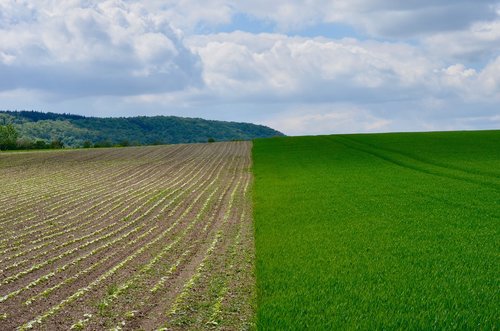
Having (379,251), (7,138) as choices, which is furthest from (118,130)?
(379,251)

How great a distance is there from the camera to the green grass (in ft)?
35.7

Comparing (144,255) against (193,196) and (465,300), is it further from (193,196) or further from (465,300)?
(193,196)

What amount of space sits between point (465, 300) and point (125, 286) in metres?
8.00

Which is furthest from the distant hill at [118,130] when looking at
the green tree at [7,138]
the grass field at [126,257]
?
the grass field at [126,257]

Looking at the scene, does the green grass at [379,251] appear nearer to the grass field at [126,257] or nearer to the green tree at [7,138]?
the grass field at [126,257]

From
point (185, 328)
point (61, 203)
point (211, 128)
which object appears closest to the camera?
point (185, 328)

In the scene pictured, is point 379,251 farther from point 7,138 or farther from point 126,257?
point 7,138

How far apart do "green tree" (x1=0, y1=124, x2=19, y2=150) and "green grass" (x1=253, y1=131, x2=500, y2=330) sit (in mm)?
87301

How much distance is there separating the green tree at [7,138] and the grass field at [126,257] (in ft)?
261

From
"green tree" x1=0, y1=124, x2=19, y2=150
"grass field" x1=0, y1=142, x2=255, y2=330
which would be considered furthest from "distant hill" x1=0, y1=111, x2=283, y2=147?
"grass field" x1=0, y1=142, x2=255, y2=330

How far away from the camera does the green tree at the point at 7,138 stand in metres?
110

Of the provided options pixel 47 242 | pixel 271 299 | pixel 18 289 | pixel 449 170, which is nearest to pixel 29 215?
pixel 47 242

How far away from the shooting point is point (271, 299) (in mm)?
11969

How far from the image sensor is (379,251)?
16188mm
